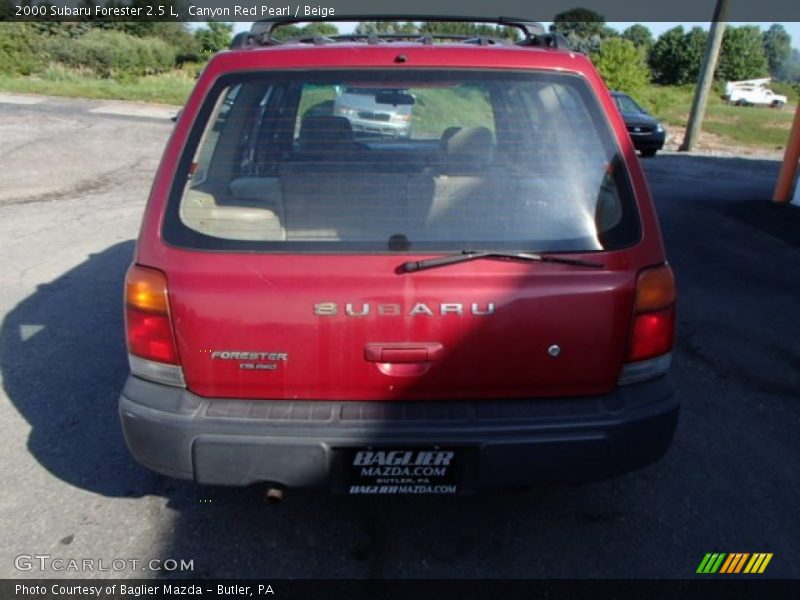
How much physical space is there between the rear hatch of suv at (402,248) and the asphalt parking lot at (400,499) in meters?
0.66

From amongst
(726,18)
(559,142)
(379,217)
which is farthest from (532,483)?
(726,18)

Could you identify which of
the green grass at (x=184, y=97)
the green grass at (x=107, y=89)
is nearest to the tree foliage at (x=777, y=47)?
the green grass at (x=184, y=97)

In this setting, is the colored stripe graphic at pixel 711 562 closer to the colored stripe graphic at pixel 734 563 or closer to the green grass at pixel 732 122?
the colored stripe graphic at pixel 734 563

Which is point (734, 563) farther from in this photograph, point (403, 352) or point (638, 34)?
point (638, 34)

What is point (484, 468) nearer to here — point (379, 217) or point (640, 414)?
point (640, 414)

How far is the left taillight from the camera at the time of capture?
2.22m

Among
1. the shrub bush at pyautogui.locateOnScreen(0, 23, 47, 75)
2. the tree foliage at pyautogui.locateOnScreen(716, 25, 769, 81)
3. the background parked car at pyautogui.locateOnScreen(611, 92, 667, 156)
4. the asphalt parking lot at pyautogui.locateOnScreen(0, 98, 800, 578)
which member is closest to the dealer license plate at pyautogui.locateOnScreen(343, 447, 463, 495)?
the asphalt parking lot at pyautogui.locateOnScreen(0, 98, 800, 578)

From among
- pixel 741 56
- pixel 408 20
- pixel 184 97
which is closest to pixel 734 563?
pixel 408 20

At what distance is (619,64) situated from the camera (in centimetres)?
2712

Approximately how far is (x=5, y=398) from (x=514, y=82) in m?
3.20

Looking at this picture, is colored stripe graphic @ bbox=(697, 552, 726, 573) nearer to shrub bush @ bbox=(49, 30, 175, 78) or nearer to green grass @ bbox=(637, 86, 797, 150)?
green grass @ bbox=(637, 86, 797, 150)

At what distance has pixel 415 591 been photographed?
7.94 ft

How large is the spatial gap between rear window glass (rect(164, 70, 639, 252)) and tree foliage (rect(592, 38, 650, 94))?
26.8 metres

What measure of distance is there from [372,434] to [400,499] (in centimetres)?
85
